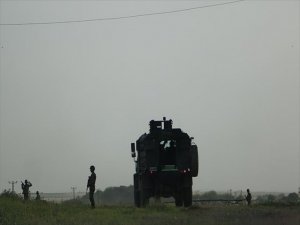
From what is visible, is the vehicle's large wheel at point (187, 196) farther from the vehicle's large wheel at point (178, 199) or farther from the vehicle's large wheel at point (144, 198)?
the vehicle's large wheel at point (144, 198)

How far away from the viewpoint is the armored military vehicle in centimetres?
2644

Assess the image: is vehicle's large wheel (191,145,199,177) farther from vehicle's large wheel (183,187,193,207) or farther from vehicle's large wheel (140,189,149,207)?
vehicle's large wheel (140,189,149,207)

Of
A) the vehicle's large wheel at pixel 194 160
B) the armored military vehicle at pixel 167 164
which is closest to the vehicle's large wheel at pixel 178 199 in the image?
the armored military vehicle at pixel 167 164

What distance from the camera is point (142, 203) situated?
2709 centimetres

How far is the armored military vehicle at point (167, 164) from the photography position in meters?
26.4

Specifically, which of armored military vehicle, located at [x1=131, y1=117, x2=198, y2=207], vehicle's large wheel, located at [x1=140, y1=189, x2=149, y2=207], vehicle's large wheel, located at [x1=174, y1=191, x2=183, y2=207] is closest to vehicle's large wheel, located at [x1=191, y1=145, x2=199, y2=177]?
armored military vehicle, located at [x1=131, y1=117, x2=198, y2=207]

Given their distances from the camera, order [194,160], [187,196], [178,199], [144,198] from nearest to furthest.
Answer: [194,160], [187,196], [144,198], [178,199]

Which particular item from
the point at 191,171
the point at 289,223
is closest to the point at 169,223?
the point at 289,223

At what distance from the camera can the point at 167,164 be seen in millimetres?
27609

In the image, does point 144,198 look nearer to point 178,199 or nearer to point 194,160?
point 178,199

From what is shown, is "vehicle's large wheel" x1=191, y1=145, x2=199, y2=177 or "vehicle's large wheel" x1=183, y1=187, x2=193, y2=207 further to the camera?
"vehicle's large wheel" x1=183, y1=187, x2=193, y2=207

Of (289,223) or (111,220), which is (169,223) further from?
(289,223)

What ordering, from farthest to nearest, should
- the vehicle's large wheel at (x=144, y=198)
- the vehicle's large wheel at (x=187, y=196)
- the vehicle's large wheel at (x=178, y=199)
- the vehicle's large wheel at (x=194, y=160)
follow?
the vehicle's large wheel at (x=178, y=199) < the vehicle's large wheel at (x=144, y=198) < the vehicle's large wheel at (x=187, y=196) < the vehicle's large wheel at (x=194, y=160)

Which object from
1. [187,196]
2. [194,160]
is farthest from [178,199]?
[194,160]
